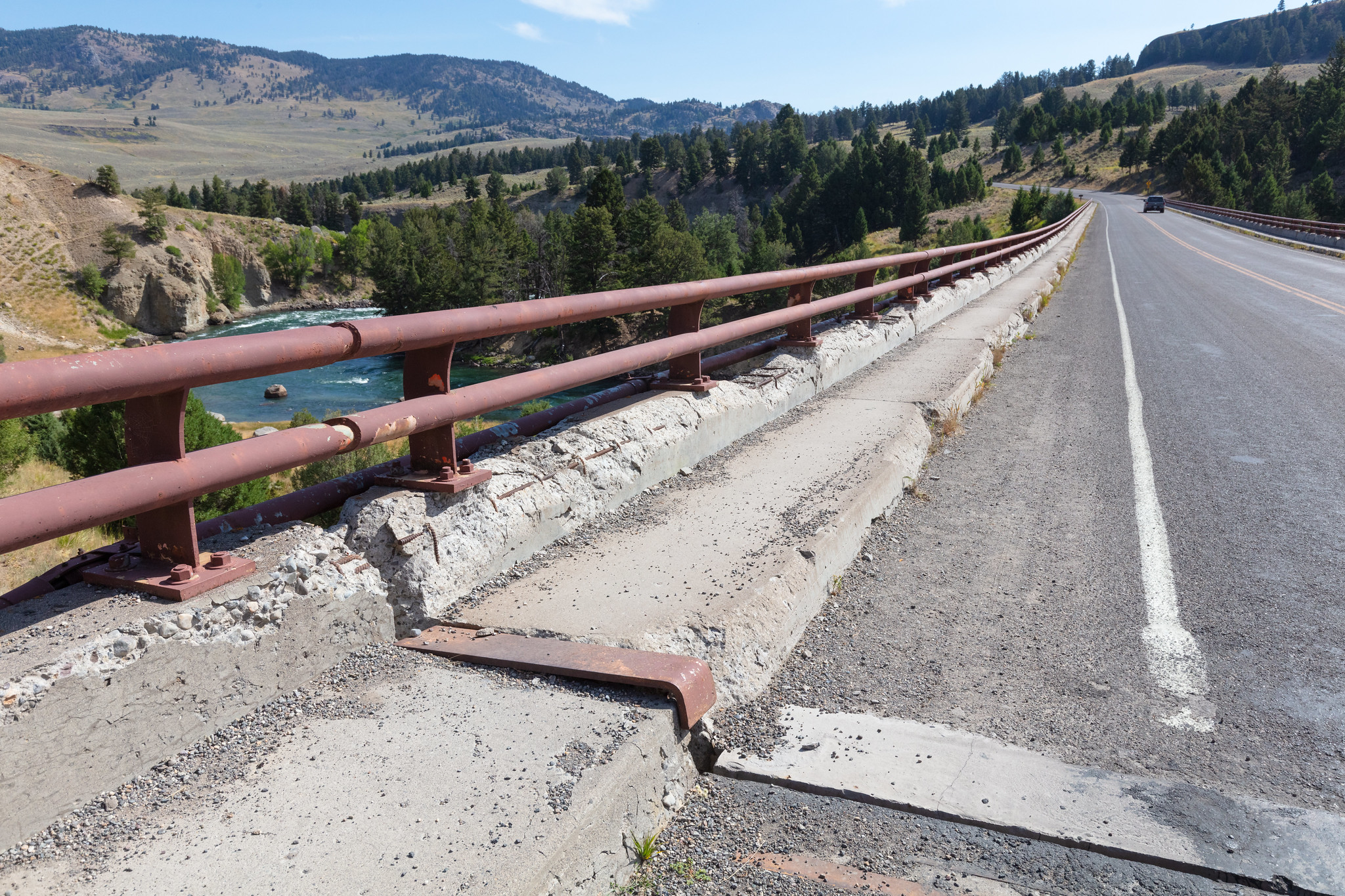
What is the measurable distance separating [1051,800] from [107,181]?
119m

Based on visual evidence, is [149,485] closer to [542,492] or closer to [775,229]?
[542,492]

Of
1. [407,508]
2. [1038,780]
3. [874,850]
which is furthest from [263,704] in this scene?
[1038,780]

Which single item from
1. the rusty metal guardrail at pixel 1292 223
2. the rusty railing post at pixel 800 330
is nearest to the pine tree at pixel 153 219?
the rusty metal guardrail at pixel 1292 223

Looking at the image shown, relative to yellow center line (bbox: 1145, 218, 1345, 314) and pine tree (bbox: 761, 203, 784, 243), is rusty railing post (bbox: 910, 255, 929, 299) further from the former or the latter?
pine tree (bbox: 761, 203, 784, 243)

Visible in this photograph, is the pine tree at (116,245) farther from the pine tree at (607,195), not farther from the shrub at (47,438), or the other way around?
the shrub at (47,438)

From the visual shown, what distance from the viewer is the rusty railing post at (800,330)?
7.16 metres

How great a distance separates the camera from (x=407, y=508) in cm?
311

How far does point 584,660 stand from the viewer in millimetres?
2707

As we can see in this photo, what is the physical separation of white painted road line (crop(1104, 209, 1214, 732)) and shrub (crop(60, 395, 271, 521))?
2166cm

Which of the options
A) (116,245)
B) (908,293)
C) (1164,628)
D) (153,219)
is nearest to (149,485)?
(1164,628)

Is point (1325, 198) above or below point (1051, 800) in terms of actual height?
above

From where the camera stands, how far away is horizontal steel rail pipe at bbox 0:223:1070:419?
6.67 ft

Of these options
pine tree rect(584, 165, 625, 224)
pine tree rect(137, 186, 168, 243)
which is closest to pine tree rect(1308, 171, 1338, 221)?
pine tree rect(584, 165, 625, 224)

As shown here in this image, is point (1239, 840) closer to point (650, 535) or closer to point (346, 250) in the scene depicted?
point (650, 535)
